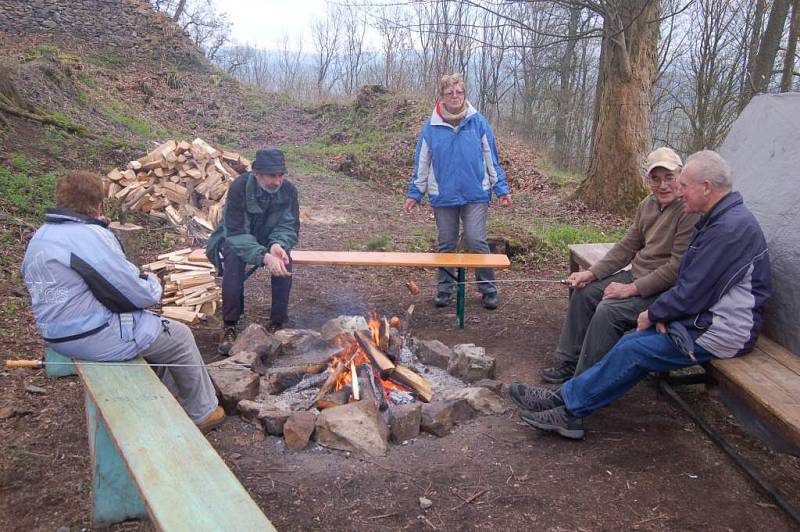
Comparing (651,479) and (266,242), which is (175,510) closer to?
(651,479)

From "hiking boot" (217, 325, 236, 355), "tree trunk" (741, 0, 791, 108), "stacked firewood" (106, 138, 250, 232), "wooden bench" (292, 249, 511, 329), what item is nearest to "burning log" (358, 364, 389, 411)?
"hiking boot" (217, 325, 236, 355)

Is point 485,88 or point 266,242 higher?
point 485,88

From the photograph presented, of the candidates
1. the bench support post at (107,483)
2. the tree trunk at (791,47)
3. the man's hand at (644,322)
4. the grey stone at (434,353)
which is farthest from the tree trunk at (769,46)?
the bench support post at (107,483)

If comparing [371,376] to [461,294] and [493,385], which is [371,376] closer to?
[493,385]

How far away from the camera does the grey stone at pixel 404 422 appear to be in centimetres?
343

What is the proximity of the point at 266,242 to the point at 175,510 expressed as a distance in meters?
3.11

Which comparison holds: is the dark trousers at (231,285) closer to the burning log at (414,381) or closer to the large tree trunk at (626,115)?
the burning log at (414,381)

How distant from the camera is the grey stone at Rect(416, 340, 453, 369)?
14.3 feet

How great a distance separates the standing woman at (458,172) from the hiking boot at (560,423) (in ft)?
7.24

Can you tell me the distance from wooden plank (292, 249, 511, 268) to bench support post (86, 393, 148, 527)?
2.44m

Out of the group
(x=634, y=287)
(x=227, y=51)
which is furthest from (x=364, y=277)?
(x=227, y=51)

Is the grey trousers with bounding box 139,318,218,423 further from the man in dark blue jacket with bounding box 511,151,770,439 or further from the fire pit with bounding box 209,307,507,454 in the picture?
the man in dark blue jacket with bounding box 511,151,770,439

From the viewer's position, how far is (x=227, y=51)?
107ft

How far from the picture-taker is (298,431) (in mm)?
3305
